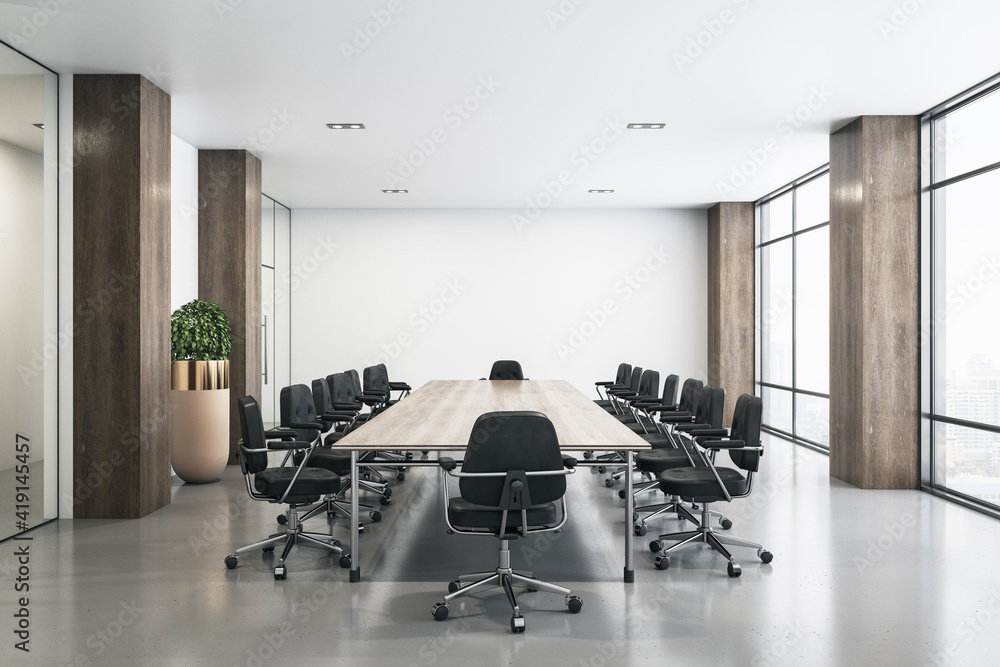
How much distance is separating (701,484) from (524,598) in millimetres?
1132

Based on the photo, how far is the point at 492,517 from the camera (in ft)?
10.4

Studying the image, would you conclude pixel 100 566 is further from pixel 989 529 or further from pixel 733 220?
pixel 733 220

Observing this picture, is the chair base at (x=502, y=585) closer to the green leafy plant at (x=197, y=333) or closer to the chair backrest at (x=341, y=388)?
the chair backrest at (x=341, y=388)

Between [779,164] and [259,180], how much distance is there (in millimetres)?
5490

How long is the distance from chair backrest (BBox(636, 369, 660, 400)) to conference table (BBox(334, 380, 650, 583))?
2.71ft

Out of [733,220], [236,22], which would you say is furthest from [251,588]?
[733,220]

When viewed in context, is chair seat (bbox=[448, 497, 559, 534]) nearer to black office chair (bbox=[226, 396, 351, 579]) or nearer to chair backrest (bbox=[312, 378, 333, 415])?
black office chair (bbox=[226, 396, 351, 579])

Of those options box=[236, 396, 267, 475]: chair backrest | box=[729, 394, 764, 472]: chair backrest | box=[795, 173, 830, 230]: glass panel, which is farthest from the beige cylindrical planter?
box=[795, 173, 830, 230]: glass panel

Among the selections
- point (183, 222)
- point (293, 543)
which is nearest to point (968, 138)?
point (293, 543)

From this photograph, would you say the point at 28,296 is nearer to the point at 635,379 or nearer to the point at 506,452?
the point at 506,452

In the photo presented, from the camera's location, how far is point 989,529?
15.3 feet

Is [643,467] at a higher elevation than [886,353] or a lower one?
lower

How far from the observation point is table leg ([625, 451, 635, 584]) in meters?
3.61

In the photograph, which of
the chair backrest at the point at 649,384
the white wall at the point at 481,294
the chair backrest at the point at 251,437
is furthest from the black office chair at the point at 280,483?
the white wall at the point at 481,294
